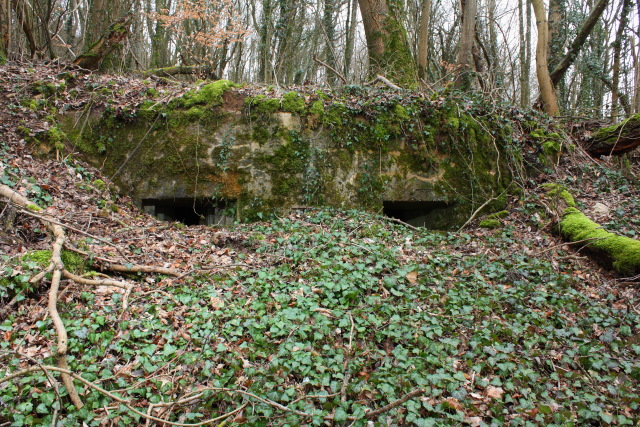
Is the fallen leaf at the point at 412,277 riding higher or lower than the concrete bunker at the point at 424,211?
lower

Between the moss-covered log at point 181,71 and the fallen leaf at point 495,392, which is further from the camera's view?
the moss-covered log at point 181,71

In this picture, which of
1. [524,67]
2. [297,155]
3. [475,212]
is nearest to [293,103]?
[297,155]

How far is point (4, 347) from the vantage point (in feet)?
9.96

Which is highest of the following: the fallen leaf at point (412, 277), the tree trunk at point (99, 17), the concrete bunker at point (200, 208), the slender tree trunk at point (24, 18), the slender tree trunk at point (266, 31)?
the slender tree trunk at point (266, 31)

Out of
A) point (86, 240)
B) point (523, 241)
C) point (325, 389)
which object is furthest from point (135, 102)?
point (523, 241)

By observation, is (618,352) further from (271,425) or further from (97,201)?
(97,201)

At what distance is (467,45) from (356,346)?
→ 30.1 ft

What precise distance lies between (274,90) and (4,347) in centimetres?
559

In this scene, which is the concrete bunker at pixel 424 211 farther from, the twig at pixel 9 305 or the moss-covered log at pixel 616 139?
the twig at pixel 9 305

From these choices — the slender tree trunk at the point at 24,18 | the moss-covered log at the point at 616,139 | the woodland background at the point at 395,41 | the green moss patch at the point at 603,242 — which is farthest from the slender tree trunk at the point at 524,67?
the slender tree trunk at the point at 24,18

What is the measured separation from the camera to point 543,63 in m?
8.91

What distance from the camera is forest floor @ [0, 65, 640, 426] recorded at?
2.76 m

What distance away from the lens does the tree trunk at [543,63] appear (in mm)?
8781

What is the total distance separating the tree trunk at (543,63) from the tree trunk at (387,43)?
2.72 m
